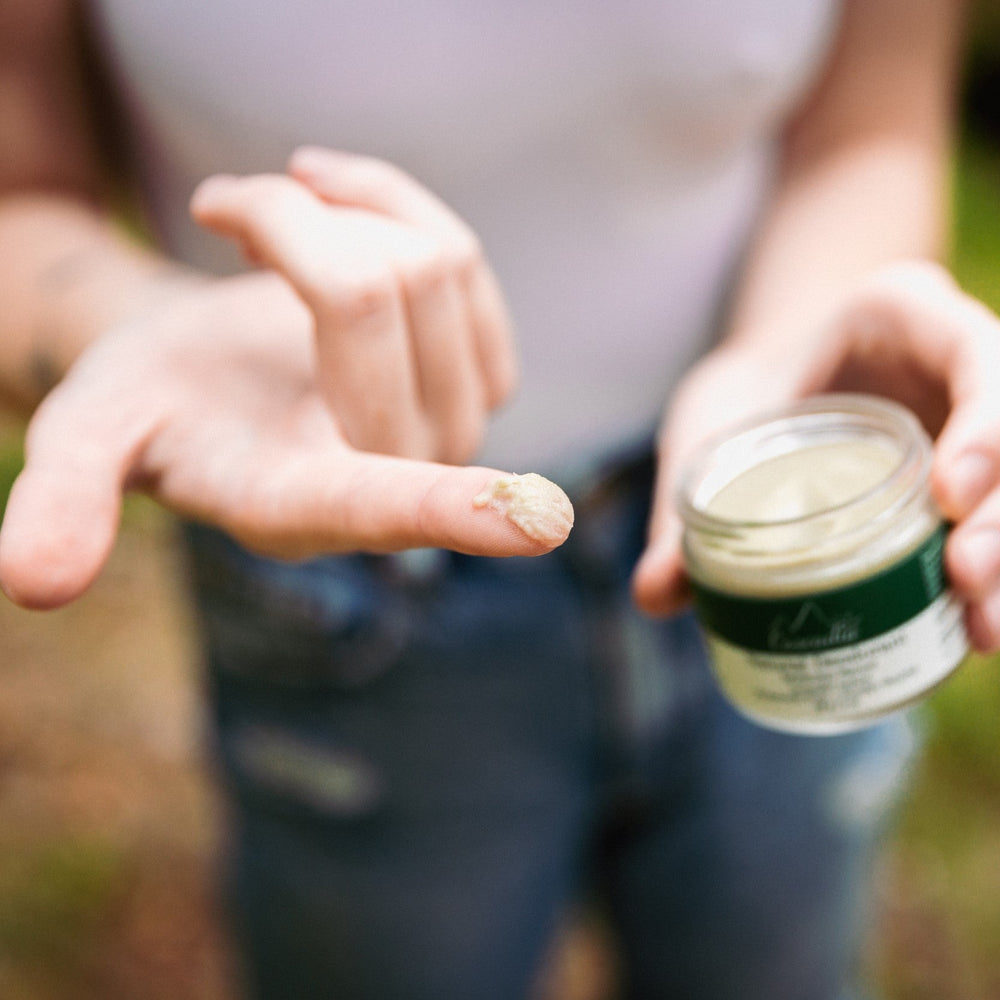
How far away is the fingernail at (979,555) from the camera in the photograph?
0.63m

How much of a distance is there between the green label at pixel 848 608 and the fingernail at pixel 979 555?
5 centimetres

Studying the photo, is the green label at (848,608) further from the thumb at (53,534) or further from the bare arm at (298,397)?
the thumb at (53,534)

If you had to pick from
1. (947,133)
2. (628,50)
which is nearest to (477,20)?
(628,50)

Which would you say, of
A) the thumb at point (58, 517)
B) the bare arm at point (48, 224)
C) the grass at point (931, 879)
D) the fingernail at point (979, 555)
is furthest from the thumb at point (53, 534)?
the grass at point (931, 879)

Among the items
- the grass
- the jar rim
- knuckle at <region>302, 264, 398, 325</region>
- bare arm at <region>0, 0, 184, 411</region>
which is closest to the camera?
knuckle at <region>302, 264, 398, 325</region>

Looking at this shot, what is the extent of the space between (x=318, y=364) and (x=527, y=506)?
0.22 m

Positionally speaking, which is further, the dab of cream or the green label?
the green label

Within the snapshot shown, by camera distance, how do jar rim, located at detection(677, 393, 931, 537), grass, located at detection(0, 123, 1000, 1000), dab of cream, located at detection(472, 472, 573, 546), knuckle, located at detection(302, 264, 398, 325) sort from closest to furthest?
1. dab of cream, located at detection(472, 472, 573, 546)
2. knuckle, located at detection(302, 264, 398, 325)
3. jar rim, located at detection(677, 393, 931, 537)
4. grass, located at detection(0, 123, 1000, 1000)

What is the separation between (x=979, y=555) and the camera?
0.63m

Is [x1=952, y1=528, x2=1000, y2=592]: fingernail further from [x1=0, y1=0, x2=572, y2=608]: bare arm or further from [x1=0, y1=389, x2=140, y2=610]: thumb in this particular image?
[x1=0, y1=389, x2=140, y2=610]: thumb

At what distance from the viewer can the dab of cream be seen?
1.59 ft

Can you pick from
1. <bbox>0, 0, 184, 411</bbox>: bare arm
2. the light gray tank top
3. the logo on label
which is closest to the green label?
the logo on label

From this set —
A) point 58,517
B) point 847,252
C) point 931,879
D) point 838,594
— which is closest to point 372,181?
point 58,517

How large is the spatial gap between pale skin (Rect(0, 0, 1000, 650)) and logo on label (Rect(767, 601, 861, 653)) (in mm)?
75
